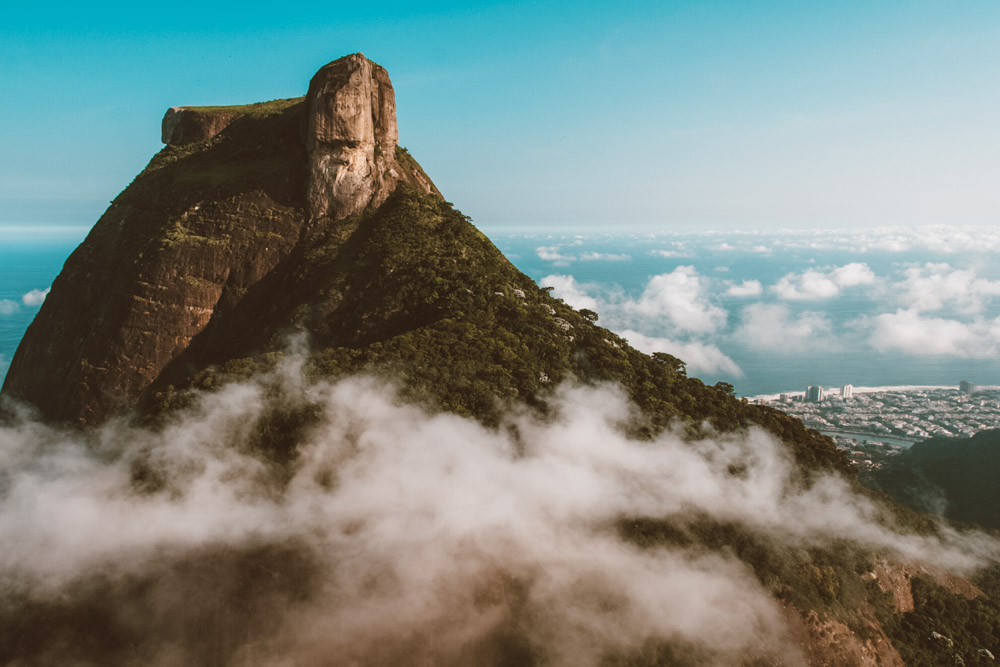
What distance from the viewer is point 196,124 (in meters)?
57.4

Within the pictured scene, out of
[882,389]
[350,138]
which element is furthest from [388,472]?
[882,389]

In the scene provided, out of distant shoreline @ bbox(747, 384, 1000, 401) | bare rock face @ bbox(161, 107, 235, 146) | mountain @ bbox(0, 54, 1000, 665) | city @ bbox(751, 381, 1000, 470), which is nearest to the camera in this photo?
mountain @ bbox(0, 54, 1000, 665)

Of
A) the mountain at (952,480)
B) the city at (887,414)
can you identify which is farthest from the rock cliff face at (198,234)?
the city at (887,414)

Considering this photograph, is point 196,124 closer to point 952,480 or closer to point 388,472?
point 388,472

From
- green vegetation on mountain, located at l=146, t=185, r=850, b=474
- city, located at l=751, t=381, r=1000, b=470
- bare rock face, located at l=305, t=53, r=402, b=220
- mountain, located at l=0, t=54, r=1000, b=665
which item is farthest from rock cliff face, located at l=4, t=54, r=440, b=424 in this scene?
city, located at l=751, t=381, r=1000, b=470

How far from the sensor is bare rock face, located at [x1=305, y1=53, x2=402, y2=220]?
46.2 metres

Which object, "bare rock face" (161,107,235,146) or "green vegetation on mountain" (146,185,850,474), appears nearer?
"green vegetation on mountain" (146,185,850,474)

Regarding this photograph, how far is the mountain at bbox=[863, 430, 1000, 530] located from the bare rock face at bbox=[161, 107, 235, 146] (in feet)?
274

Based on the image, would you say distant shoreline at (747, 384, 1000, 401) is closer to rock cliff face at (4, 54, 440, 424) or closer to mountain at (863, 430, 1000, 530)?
mountain at (863, 430, 1000, 530)

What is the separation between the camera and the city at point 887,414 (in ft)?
345

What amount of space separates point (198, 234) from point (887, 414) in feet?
446

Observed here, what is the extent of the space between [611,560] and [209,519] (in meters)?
Result: 23.1

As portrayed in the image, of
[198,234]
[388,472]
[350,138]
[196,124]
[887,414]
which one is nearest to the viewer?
[388,472]

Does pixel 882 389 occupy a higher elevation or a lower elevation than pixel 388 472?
lower
